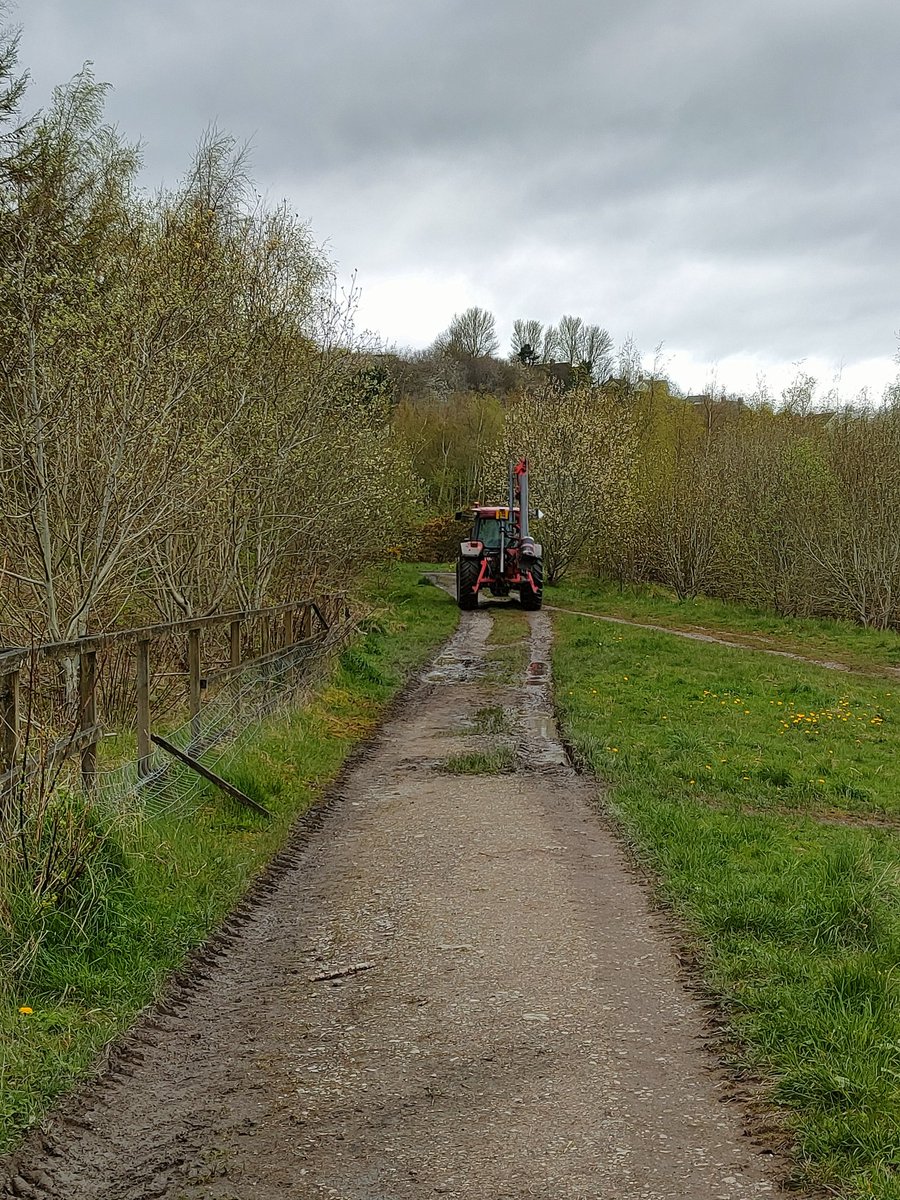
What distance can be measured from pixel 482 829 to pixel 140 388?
4.16 m

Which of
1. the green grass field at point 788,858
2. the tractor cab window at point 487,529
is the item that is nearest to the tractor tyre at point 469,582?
the tractor cab window at point 487,529

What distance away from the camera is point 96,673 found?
627 centimetres

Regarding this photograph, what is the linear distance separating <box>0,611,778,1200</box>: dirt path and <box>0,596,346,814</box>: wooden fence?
1.37 m

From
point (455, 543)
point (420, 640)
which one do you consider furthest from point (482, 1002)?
point (455, 543)

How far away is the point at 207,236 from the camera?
11.4 metres

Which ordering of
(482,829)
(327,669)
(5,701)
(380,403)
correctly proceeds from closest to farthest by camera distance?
1. (5,701)
2. (482,829)
3. (327,669)
4. (380,403)

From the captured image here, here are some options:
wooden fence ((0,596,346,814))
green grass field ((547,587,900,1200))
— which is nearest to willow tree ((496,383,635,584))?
green grass field ((547,587,900,1200))

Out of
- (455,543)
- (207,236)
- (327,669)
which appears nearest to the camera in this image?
(207,236)

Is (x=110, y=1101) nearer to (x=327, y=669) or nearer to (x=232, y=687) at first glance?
(x=232, y=687)

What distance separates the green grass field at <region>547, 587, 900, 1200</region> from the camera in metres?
3.60

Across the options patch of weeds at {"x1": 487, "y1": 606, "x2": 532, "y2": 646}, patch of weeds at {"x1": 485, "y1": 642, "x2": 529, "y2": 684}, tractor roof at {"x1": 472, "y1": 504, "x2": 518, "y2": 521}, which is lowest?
patch of weeds at {"x1": 485, "y1": 642, "x2": 529, "y2": 684}

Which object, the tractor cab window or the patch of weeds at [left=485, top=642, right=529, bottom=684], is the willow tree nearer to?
the tractor cab window

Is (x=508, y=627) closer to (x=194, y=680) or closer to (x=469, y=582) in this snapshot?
(x=469, y=582)

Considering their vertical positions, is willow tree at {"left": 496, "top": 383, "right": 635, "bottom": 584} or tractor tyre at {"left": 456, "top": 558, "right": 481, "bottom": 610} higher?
willow tree at {"left": 496, "top": 383, "right": 635, "bottom": 584}
